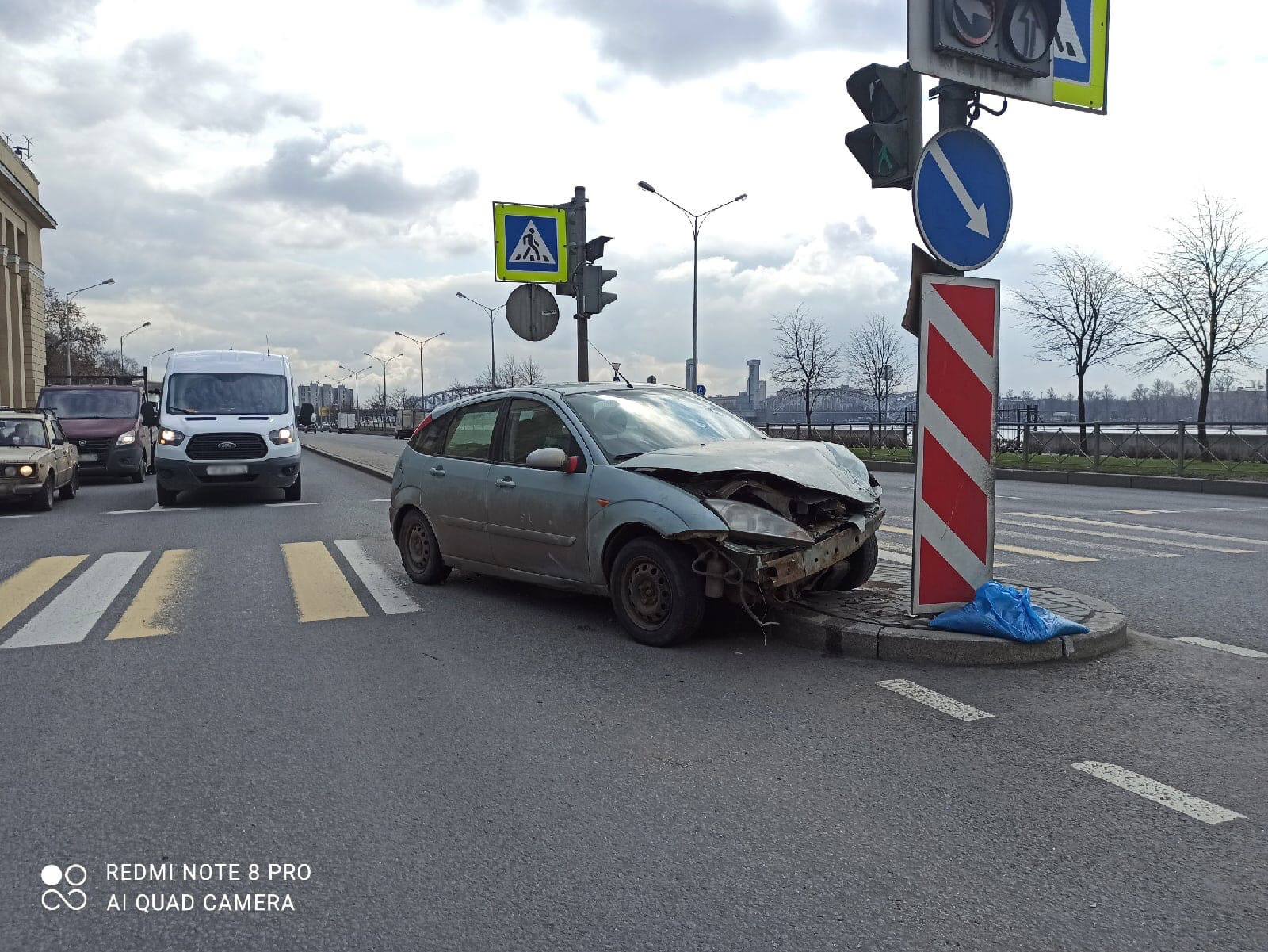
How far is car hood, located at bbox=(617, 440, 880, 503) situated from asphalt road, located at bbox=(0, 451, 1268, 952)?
1019 millimetres

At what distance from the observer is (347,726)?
176 inches

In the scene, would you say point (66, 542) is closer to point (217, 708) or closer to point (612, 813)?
point (217, 708)

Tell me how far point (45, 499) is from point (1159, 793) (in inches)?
618

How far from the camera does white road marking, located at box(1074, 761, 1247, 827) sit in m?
3.38

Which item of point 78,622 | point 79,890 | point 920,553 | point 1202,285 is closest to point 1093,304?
point 1202,285

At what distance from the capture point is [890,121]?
5.79 metres

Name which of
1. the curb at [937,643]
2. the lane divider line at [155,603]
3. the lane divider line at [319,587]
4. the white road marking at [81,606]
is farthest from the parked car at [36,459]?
the curb at [937,643]

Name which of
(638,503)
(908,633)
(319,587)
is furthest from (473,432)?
(908,633)

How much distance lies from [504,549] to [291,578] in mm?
2510

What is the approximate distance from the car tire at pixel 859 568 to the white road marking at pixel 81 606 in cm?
488

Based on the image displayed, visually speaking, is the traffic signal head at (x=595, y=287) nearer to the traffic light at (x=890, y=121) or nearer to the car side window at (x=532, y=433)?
the car side window at (x=532, y=433)

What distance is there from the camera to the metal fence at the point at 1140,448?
20812 mm

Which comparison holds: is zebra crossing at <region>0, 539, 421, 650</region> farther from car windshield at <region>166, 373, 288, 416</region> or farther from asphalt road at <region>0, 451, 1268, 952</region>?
car windshield at <region>166, 373, 288, 416</region>

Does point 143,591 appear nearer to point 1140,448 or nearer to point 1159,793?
point 1159,793
